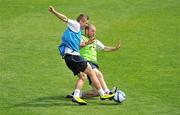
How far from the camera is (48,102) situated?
1391cm

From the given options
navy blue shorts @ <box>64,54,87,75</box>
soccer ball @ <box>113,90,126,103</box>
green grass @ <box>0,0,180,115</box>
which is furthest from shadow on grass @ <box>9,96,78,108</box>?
soccer ball @ <box>113,90,126,103</box>

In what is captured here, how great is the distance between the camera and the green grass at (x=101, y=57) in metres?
13.7

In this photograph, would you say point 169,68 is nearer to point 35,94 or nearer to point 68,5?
point 35,94

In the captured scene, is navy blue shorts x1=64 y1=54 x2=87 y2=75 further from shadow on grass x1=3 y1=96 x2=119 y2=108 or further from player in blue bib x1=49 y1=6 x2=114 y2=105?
shadow on grass x1=3 y1=96 x2=119 y2=108

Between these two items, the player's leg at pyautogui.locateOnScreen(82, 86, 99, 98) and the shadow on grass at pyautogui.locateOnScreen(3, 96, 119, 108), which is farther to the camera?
the player's leg at pyautogui.locateOnScreen(82, 86, 99, 98)

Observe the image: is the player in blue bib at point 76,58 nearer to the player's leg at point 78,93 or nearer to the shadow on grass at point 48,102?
the player's leg at point 78,93

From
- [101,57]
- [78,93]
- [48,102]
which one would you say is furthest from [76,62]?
[101,57]

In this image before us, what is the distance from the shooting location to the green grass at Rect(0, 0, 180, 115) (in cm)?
1374

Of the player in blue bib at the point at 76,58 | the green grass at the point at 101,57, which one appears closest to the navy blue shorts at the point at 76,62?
the player in blue bib at the point at 76,58

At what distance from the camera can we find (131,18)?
23.0m

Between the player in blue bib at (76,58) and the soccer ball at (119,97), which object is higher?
the player in blue bib at (76,58)

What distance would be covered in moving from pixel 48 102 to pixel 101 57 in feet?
15.0

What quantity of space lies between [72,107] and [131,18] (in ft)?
32.6

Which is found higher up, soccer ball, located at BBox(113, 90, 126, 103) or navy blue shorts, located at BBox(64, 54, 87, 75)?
navy blue shorts, located at BBox(64, 54, 87, 75)
